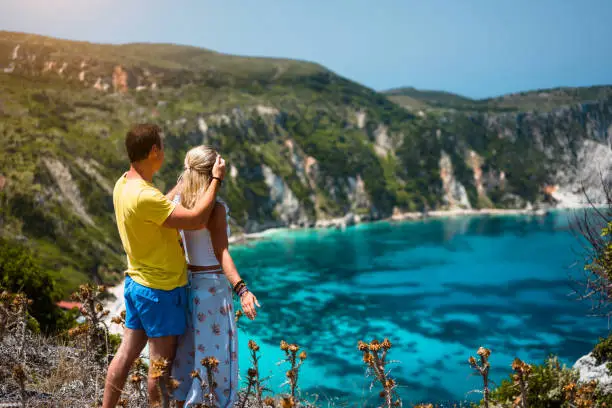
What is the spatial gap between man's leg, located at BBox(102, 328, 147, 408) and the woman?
15.5 inches

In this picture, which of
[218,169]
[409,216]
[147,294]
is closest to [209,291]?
[147,294]

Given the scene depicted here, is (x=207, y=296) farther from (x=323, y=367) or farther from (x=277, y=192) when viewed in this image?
(x=277, y=192)

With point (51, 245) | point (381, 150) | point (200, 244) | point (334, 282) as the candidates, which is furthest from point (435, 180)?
point (200, 244)

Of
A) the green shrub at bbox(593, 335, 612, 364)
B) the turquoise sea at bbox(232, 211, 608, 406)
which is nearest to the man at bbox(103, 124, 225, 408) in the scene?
the turquoise sea at bbox(232, 211, 608, 406)

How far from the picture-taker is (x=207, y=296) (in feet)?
12.7

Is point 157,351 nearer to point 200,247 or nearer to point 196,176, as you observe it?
point 200,247

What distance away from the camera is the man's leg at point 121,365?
3.81 metres

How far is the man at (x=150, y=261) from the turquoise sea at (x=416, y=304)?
9.41 m

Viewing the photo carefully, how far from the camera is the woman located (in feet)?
12.7

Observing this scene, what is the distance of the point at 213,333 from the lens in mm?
3877

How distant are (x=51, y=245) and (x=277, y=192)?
4905 centimetres

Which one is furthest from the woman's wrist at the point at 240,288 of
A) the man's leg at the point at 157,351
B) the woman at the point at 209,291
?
the man's leg at the point at 157,351

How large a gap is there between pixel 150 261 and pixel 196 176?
0.75 m

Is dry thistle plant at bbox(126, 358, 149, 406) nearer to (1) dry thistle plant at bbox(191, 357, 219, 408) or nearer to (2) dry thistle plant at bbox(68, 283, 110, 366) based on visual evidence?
(1) dry thistle plant at bbox(191, 357, 219, 408)
